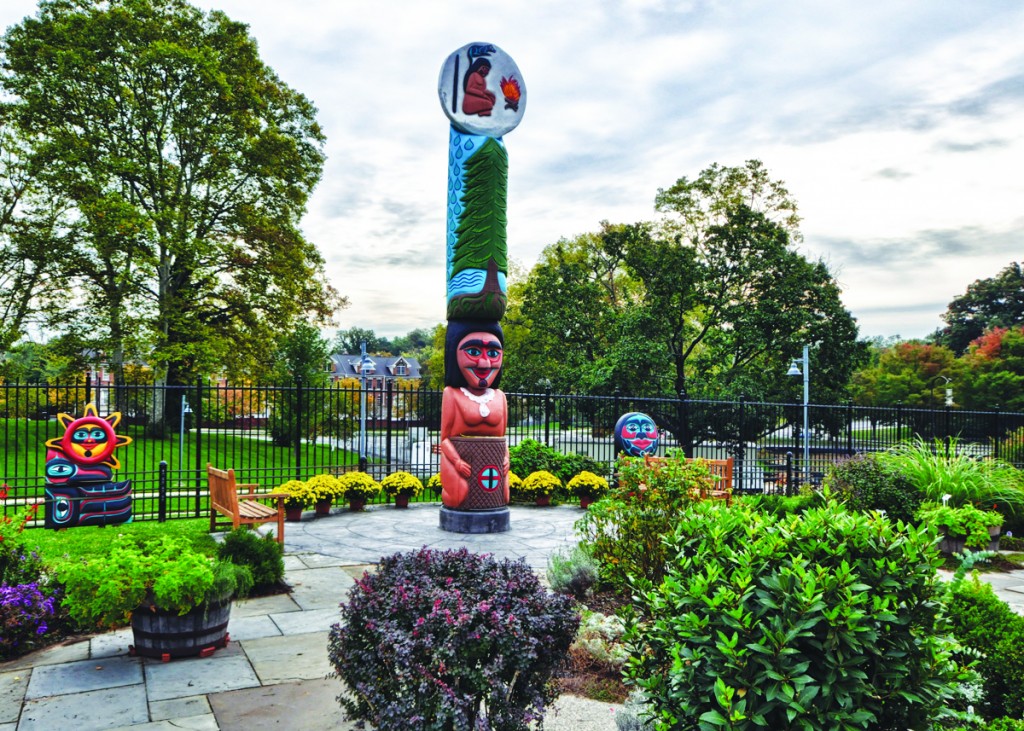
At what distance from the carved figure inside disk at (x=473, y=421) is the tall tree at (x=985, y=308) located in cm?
5179

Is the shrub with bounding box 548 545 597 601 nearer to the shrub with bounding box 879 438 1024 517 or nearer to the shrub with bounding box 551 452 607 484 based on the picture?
the shrub with bounding box 879 438 1024 517

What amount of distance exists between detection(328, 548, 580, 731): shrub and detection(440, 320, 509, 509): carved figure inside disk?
266 inches

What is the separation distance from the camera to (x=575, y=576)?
21.8 ft

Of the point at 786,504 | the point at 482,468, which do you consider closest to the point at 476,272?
the point at 482,468

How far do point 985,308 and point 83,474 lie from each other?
59962 mm

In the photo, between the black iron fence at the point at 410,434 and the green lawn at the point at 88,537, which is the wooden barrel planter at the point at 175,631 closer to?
the green lawn at the point at 88,537

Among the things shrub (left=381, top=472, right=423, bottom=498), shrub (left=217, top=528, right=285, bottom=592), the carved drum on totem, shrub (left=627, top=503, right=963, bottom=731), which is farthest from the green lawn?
shrub (left=627, top=503, right=963, bottom=731)

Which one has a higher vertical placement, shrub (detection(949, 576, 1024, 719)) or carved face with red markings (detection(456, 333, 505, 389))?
carved face with red markings (detection(456, 333, 505, 389))

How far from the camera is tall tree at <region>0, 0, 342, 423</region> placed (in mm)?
20797

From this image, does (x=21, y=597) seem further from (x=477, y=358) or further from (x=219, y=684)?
(x=477, y=358)

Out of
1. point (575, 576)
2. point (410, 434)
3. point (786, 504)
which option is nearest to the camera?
point (575, 576)

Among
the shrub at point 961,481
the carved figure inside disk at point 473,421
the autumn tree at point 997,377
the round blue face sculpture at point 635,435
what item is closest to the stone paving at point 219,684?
the shrub at point 961,481

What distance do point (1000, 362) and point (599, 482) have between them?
3122 centimetres

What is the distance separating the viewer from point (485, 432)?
35.3ft
